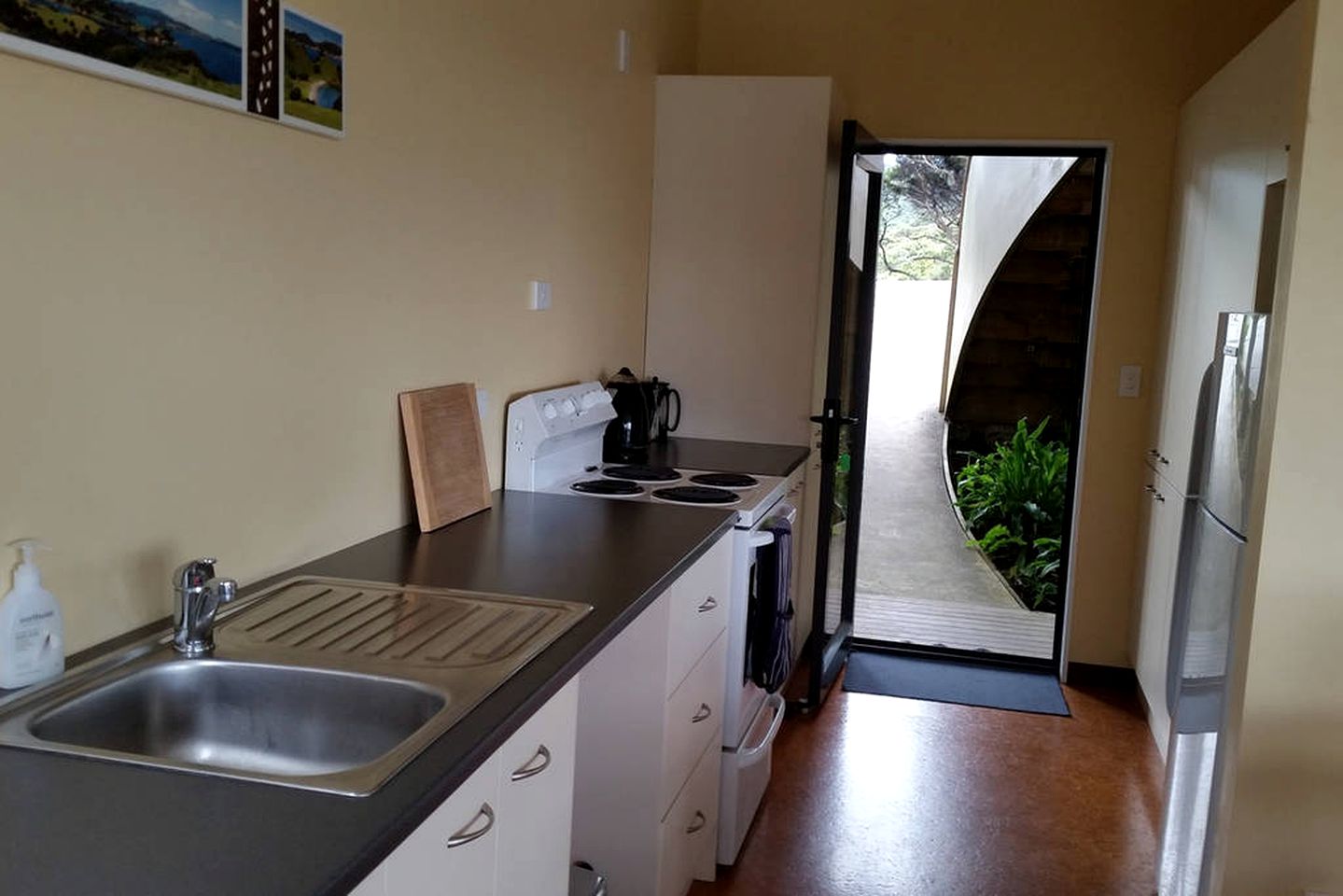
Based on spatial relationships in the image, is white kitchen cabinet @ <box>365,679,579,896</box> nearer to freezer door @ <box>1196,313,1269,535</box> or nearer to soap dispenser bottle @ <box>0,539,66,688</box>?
soap dispenser bottle @ <box>0,539,66,688</box>

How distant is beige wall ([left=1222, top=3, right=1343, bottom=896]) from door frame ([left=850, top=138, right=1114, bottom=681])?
2.07 metres

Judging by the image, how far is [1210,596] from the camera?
106 inches

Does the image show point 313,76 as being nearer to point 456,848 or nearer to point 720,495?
point 456,848

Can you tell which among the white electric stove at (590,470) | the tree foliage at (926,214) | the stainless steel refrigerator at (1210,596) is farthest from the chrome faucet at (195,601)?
the tree foliage at (926,214)

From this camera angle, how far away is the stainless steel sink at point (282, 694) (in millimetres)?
1438

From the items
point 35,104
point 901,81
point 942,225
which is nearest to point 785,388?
point 901,81

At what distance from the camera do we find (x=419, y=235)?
2.40 m

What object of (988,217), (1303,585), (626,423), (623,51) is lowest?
(1303,585)

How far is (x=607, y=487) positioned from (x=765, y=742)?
83 cm

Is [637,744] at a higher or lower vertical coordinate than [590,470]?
lower

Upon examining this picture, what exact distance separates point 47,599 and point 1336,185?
7.27ft

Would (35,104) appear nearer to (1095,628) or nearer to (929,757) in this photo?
(929,757)

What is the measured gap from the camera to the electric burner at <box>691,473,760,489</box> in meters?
3.22

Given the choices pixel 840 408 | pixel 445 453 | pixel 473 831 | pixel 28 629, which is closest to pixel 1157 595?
pixel 840 408
